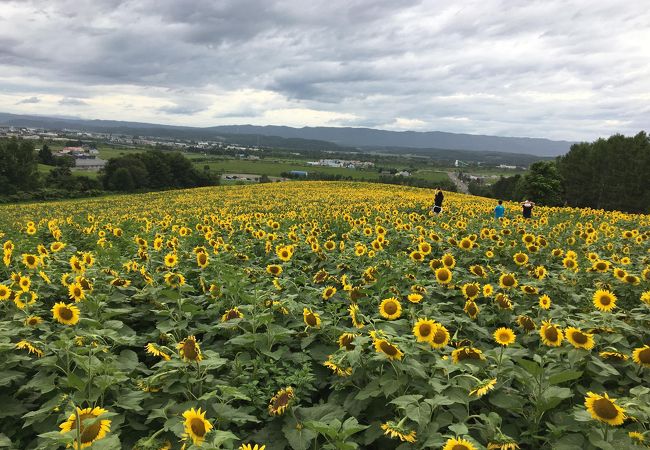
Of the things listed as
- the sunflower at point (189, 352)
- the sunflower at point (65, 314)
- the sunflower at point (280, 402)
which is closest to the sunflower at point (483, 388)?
the sunflower at point (280, 402)

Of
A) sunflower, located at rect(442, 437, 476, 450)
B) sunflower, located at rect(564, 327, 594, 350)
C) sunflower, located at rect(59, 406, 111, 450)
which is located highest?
sunflower, located at rect(564, 327, 594, 350)

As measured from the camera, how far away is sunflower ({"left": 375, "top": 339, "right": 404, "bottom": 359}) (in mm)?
3242

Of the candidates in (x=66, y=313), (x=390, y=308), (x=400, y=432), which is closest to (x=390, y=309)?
(x=390, y=308)

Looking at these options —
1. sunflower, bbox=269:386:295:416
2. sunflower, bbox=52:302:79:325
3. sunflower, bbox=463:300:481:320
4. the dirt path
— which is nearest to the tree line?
the dirt path

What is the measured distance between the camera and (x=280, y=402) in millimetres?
3191

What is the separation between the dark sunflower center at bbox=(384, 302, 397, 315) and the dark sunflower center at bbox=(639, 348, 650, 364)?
2.24 metres

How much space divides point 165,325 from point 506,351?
352 centimetres

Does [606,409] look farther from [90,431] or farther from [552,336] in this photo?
[90,431]

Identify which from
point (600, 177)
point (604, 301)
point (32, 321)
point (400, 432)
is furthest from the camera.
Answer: point (600, 177)

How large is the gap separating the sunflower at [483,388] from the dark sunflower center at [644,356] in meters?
1.71

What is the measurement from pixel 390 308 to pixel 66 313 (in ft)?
10.7

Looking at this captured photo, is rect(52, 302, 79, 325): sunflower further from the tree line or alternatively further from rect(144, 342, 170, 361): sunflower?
the tree line

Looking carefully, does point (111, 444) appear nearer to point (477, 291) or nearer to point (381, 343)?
point (381, 343)

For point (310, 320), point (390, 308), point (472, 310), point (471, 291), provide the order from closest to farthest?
point (310, 320) → point (390, 308) → point (472, 310) → point (471, 291)
